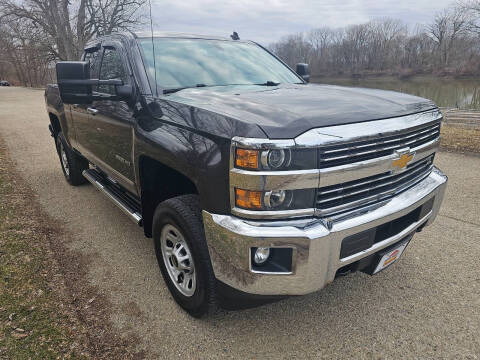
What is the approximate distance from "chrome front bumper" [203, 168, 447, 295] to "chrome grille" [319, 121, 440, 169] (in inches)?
12.8

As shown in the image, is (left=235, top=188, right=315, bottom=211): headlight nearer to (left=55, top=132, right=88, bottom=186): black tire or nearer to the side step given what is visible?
the side step

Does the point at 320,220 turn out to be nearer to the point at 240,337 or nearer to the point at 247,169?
the point at 247,169

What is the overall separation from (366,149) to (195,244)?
1.15m

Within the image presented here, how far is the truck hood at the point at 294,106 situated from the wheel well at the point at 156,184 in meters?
0.55

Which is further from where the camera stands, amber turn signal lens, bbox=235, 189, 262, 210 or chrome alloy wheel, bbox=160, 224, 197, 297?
chrome alloy wheel, bbox=160, 224, 197, 297

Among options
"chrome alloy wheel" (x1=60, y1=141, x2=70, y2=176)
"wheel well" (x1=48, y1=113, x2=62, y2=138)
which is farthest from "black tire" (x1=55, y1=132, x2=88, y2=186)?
"wheel well" (x1=48, y1=113, x2=62, y2=138)

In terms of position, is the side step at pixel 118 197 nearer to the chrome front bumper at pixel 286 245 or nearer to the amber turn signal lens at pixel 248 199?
the chrome front bumper at pixel 286 245

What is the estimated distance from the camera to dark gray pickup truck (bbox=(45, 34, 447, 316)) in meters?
1.81

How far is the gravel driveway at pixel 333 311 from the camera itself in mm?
2250

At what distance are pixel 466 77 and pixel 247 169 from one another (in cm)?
5393

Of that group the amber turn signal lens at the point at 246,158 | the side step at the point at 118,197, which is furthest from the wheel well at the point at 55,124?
the amber turn signal lens at the point at 246,158

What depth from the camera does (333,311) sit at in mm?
2572

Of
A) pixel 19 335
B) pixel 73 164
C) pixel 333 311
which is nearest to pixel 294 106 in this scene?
pixel 333 311

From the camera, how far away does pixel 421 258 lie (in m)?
3.23
